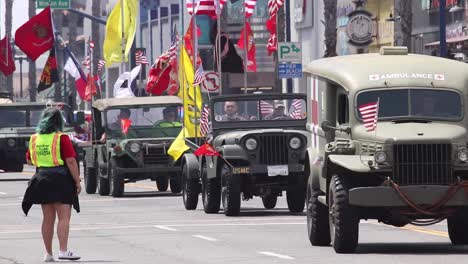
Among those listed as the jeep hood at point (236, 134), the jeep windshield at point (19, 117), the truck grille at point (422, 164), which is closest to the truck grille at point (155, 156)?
the jeep hood at point (236, 134)

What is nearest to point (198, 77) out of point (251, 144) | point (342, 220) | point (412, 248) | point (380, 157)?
point (251, 144)

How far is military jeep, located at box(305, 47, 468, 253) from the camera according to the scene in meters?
17.6

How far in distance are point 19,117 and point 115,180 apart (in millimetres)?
13071

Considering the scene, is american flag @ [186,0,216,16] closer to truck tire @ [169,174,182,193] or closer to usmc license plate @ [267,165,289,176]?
truck tire @ [169,174,182,193]

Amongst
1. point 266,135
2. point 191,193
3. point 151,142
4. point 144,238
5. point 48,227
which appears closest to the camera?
point 48,227

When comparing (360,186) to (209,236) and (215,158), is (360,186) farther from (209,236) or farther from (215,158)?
(215,158)

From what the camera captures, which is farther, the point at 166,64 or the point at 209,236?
the point at 166,64

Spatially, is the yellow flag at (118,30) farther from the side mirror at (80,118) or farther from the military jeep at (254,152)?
the military jeep at (254,152)

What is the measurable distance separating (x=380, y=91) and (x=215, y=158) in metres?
8.81

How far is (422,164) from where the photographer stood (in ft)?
58.0

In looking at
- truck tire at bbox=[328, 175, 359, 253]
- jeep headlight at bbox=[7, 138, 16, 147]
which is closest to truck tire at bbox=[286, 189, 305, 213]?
truck tire at bbox=[328, 175, 359, 253]

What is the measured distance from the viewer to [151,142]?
35.4m

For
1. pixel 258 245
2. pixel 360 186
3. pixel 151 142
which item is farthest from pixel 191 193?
pixel 360 186

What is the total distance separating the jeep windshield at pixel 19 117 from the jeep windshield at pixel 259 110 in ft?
66.0
